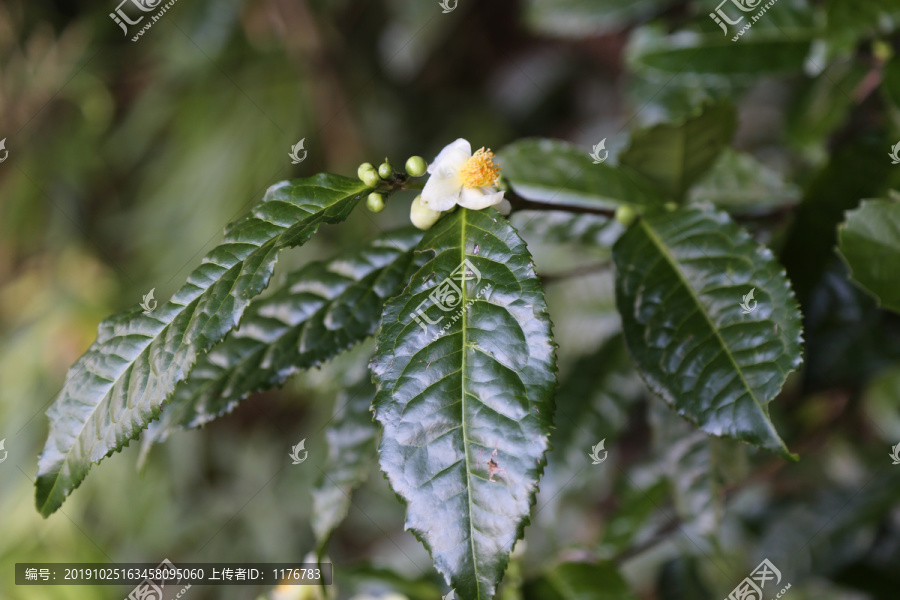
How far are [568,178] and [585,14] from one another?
480mm

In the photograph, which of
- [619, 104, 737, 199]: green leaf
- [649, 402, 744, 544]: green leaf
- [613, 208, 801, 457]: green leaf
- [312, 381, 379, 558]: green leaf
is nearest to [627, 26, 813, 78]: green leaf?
[619, 104, 737, 199]: green leaf

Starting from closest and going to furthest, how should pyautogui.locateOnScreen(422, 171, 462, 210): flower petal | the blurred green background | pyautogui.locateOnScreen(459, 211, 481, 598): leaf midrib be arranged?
1. pyautogui.locateOnScreen(459, 211, 481, 598): leaf midrib
2. pyautogui.locateOnScreen(422, 171, 462, 210): flower petal
3. the blurred green background

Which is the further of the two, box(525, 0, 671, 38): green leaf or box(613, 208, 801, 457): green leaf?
box(525, 0, 671, 38): green leaf

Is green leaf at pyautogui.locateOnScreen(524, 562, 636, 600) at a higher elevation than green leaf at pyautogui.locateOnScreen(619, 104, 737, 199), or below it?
below

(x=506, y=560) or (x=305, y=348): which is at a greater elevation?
(x=305, y=348)

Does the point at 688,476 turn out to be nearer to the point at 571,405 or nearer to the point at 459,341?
the point at 571,405

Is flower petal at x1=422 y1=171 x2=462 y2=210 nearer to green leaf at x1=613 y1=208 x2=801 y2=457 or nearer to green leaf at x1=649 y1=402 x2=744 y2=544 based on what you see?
green leaf at x1=613 y1=208 x2=801 y2=457

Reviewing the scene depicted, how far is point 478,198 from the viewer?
447 mm

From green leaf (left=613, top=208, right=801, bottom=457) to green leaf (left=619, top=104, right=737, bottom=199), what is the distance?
0.26 ft

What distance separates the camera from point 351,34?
1.86 m

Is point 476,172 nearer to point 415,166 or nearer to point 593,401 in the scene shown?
point 415,166

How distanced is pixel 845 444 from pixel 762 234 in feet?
1.62

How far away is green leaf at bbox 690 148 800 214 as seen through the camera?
69 cm

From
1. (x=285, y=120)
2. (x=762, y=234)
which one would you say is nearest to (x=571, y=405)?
(x=762, y=234)
